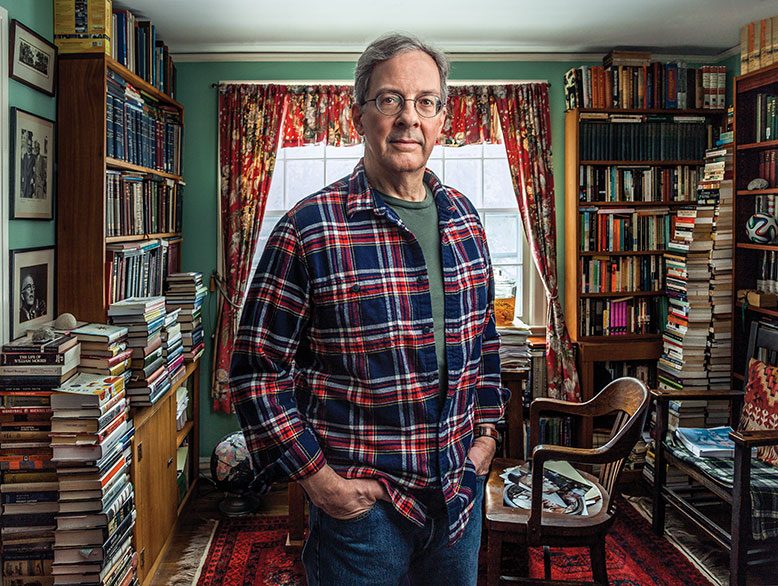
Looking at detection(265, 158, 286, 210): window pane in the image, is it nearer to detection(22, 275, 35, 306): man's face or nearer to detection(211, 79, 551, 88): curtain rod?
detection(211, 79, 551, 88): curtain rod

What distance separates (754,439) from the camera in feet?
8.82

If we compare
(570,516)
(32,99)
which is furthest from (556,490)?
(32,99)

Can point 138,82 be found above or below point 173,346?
above

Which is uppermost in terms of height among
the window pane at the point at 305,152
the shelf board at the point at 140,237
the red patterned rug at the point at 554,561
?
the window pane at the point at 305,152

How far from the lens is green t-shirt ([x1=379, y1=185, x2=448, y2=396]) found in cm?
138

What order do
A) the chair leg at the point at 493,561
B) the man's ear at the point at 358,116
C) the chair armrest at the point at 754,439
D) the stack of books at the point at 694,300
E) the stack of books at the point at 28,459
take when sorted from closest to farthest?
the man's ear at the point at 358,116 < the stack of books at the point at 28,459 < the chair leg at the point at 493,561 < the chair armrest at the point at 754,439 < the stack of books at the point at 694,300

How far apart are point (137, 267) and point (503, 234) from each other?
226 centimetres

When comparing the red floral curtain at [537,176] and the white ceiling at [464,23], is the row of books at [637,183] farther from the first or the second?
the white ceiling at [464,23]

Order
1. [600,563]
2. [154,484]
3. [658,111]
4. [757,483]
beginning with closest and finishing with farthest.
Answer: [600,563], [757,483], [154,484], [658,111]

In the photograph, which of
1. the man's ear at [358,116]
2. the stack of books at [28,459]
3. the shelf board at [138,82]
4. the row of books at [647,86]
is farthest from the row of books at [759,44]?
the stack of books at [28,459]

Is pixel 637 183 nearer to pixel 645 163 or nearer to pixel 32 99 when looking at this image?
pixel 645 163

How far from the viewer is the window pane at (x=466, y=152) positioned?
451 centimetres

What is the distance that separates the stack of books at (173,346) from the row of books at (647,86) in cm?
254

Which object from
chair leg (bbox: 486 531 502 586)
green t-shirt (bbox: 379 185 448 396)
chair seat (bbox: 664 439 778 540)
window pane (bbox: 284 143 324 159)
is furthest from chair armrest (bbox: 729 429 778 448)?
window pane (bbox: 284 143 324 159)
